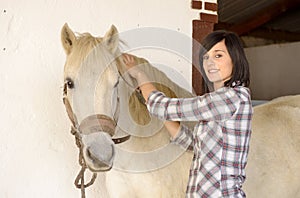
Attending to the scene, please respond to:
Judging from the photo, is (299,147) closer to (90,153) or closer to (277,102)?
(277,102)

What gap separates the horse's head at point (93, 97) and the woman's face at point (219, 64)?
0.30 m

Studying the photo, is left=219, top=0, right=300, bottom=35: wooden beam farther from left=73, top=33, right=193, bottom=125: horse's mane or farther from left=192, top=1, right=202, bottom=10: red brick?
left=73, top=33, right=193, bottom=125: horse's mane

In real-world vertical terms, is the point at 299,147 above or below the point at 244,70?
below

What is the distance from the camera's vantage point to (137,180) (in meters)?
1.58

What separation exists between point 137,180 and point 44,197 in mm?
610

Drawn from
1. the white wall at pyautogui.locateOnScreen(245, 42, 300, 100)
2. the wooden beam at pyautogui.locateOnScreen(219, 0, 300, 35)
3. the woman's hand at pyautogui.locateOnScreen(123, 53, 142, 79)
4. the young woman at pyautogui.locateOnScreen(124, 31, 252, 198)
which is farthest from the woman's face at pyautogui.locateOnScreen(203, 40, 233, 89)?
the wooden beam at pyautogui.locateOnScreen(219, 0, 300, 35)

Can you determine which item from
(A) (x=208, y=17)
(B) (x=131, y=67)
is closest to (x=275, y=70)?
(A) (x=208, y=17)

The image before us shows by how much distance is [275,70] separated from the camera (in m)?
5.57

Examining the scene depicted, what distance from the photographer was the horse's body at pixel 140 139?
1358mm

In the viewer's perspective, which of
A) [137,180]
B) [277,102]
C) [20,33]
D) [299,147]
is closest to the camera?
[137,180]

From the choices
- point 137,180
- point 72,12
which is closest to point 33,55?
point 72,12

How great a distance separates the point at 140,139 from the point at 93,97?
0.33 meters

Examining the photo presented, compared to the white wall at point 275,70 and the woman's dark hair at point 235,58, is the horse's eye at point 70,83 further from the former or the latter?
the white wall at point 275,70

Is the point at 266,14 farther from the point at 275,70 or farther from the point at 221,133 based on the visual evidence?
the point at 221,133
